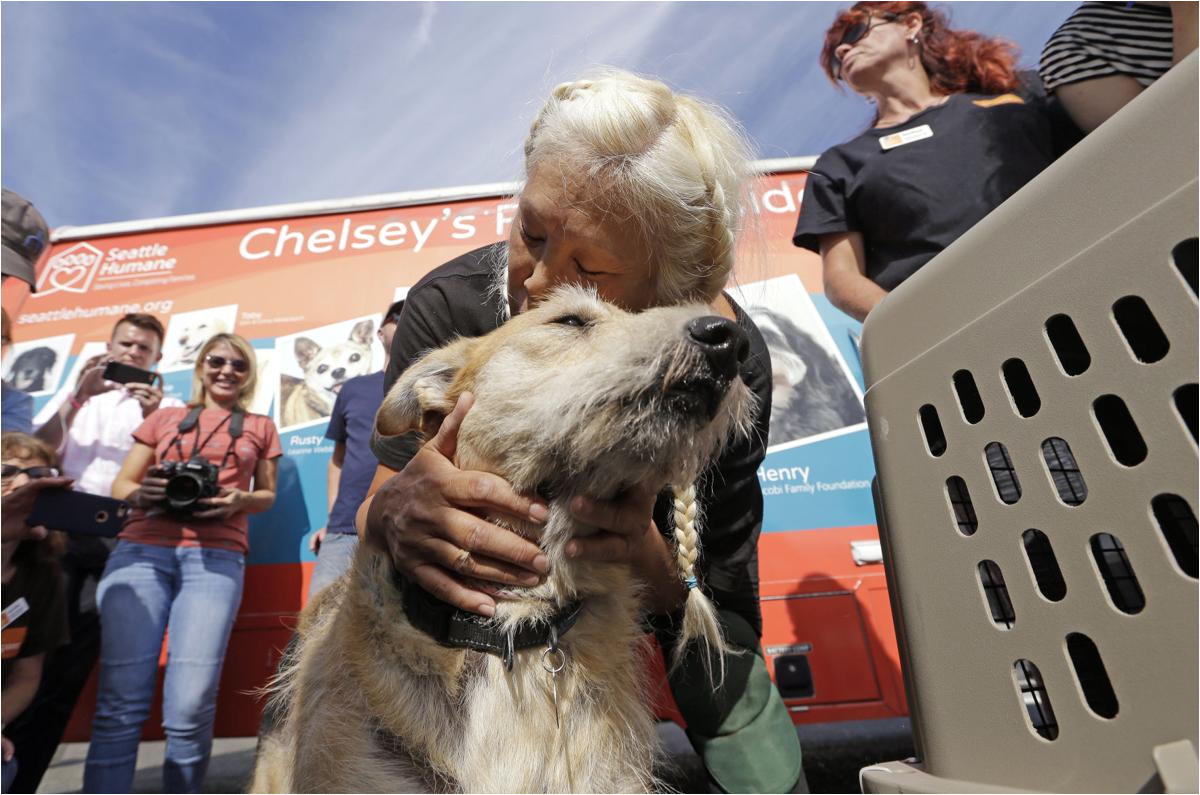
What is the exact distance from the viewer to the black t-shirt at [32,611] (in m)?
3.17

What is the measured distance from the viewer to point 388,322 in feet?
13.6

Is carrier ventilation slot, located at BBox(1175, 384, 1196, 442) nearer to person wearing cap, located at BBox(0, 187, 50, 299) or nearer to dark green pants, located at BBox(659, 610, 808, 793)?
dark green pants, located at BBox(659, 610, 808, 793)

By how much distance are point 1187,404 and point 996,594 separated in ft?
1.37

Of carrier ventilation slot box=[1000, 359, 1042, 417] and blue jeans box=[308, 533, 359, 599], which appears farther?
blue jeans box=[308, 533, 359, 599]

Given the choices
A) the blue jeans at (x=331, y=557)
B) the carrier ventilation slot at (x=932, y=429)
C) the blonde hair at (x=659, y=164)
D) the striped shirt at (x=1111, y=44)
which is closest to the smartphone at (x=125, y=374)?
the blue jeans at (x=331, y=557)

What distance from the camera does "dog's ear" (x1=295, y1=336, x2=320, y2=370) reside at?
4.32 meters

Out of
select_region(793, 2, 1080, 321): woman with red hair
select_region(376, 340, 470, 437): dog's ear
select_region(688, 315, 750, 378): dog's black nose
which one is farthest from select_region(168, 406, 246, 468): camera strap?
select_region(793, 2, 1080, 321): woman with red hair

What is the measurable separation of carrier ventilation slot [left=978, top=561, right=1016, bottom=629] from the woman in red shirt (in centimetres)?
379

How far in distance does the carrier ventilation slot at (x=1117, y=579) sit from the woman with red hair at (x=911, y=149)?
1.54 meters

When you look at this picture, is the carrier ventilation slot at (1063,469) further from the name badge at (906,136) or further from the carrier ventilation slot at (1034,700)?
the name badge at (906,136)

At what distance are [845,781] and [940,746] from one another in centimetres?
321

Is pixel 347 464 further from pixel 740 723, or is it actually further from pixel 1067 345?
pixel 1067 345

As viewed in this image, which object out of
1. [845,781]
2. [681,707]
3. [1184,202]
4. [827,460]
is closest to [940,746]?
[1184,202]

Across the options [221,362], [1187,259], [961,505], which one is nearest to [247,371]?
[221,362]
